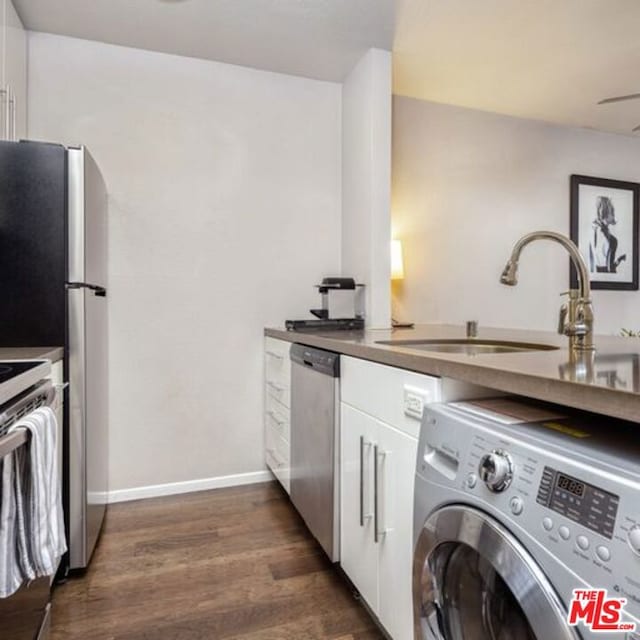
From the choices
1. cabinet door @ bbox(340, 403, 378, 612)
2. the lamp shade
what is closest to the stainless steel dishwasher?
cabinet door @ bbox(340, 403, 378, 612)

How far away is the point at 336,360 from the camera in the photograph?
5.17 ft

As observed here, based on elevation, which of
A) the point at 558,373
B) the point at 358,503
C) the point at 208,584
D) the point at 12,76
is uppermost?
the point at 12,76

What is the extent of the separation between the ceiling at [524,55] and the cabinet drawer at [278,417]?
80.1 inches

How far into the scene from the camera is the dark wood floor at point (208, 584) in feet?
4.65

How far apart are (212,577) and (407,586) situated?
2.96ft

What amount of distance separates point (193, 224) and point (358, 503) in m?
1.80

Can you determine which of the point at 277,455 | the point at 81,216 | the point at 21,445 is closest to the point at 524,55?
the point at 81,216

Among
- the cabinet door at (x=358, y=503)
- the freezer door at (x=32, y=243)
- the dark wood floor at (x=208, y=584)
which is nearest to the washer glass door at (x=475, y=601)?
the cabinet door at (x=358, y=503)

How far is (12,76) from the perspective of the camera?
2051 millimetres

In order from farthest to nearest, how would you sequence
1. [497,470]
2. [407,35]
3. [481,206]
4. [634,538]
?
[481,206]
[407,35]
[497,470]
[634,538]

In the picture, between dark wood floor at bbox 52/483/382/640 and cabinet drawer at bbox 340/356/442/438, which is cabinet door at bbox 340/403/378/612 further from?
dark wood floor at bbox 52/483/382/640

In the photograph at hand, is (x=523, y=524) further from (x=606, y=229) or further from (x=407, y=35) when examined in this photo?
(x=606, y=229)

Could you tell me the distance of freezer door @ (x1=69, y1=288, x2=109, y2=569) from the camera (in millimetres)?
1664

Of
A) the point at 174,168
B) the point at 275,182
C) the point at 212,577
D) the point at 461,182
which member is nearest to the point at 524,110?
the point at 461,182
